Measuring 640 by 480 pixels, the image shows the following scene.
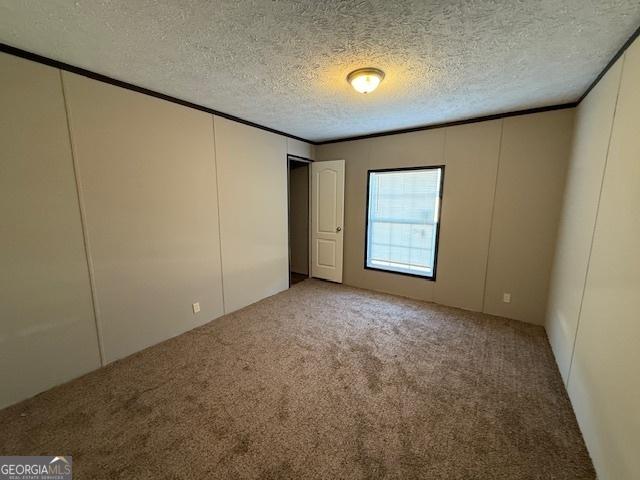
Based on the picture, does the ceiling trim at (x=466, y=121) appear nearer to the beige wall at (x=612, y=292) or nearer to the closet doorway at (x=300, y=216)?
the beige wall at (x=612, y=292)

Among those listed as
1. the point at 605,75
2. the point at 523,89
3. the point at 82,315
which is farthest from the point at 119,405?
the point at 605,75

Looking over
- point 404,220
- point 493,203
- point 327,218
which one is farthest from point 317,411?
point 327,218

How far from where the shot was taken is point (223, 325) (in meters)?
2.93

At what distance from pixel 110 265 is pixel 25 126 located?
3.60 ft

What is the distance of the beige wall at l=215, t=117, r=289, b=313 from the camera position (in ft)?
10.1

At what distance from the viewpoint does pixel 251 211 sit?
3.43 meters

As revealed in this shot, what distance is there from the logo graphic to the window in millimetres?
3572

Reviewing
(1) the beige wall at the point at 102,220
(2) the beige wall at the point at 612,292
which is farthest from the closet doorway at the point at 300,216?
(2) the beige wall at the point at 612,292

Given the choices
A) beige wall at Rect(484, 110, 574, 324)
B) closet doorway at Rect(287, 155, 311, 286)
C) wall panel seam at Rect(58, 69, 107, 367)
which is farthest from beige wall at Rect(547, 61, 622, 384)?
wall panel seam at Rect(58, 69, 107, 367)

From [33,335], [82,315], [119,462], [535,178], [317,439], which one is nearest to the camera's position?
[119,462]

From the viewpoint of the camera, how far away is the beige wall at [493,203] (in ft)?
8.98

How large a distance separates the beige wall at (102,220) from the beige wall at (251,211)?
26mm

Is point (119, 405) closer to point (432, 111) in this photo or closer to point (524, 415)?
point (524, 415)

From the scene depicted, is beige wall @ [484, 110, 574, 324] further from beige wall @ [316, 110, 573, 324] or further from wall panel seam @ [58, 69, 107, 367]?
wall panel seam @ [58, 69, 107, 367]
